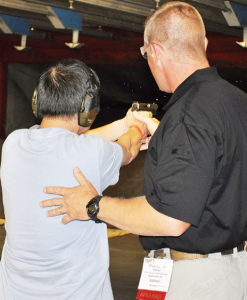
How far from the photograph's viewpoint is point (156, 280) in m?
1.18

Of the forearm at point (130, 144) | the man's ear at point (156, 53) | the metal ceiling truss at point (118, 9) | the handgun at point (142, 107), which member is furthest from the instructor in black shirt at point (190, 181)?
the metal ceiling truss at point (118, 9)

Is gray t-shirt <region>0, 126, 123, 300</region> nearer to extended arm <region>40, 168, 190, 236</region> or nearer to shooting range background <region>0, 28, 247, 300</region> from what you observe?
extended arm <region>40, 168, 190, 236</region>

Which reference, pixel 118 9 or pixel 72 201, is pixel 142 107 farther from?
pixel 118 9

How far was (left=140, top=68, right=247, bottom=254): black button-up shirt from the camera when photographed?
0.94 metres

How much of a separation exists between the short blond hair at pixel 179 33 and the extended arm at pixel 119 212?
45 centimetres

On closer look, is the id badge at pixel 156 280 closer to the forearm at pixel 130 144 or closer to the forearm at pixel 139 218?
the forearm at pixel 139 218

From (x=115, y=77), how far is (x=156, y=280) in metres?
5.43

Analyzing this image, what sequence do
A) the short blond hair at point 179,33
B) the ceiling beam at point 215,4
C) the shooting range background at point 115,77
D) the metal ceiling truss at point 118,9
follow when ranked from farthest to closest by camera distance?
1. the shooting range background at point 115,77
2. the metal ceiling truss at point 118,9
3. the ceiling beam at point 215,4
4. the short blond hair at point 179,33

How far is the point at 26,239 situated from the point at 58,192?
0.18 metres

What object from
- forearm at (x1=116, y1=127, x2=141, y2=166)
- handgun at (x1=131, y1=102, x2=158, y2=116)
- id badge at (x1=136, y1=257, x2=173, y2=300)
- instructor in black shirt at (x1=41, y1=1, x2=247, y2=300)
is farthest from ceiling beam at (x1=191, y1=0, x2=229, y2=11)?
id badge at (x1=136, y1=257, x2=173, y2=300)

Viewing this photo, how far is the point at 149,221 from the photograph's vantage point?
3.25ft

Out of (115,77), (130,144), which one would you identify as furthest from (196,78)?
(115,77)

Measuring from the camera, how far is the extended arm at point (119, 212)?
0.97 meters

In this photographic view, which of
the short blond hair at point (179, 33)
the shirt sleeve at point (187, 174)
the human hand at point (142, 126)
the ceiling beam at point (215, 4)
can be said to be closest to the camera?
the shirt sleeve at point (187, 174)
